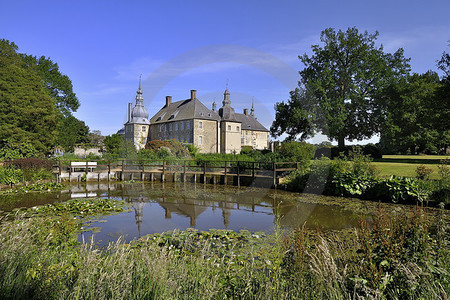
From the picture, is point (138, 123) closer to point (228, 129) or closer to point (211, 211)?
point (228, 129)

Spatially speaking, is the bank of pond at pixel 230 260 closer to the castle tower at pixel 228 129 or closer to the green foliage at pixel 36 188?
the green foliage at pixel 36 188

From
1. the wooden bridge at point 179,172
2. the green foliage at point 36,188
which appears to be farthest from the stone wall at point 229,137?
the green foliage at point 36,188

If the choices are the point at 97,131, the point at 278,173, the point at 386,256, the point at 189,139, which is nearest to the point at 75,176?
the point at 278,173

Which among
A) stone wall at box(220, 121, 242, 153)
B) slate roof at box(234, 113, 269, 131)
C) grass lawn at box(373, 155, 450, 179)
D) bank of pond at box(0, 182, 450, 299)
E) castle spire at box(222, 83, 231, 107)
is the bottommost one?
bank of pond at box(0, 182, 450, 299)

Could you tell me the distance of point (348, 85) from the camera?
2816 cm

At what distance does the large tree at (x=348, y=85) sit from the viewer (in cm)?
2772

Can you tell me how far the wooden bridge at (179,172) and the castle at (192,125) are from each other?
71.2ft

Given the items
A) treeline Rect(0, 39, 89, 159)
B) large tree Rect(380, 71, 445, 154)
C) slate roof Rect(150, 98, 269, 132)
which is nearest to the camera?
treeline Rect(0, 39, 89, 159)

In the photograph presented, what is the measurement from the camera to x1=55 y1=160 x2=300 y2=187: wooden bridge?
59.8 feet

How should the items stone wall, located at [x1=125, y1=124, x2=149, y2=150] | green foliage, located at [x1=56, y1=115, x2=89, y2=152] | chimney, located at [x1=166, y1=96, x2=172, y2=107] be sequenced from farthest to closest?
chimney, located at [x1=166, y1=96, x2=172, y2=107] → stone wall, located at [x1=125, y1=124, x2=149, y2=150] → green foliage, located at [x1=56, y1=115, x2=89, y2=152]

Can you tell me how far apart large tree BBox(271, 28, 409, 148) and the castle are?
A: 18.2m

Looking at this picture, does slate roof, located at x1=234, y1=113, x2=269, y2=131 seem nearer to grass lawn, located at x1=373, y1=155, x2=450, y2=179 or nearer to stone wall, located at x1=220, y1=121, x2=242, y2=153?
stone wall, located at x1=220, y1=121, x2=242, y2=153


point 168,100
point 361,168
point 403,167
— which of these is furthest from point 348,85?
point 168,100

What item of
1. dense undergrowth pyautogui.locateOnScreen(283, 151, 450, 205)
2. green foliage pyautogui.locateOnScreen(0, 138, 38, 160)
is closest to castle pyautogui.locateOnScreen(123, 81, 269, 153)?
green foliage pyautogui.locateOnScreen(0, 138, 38, 160)
